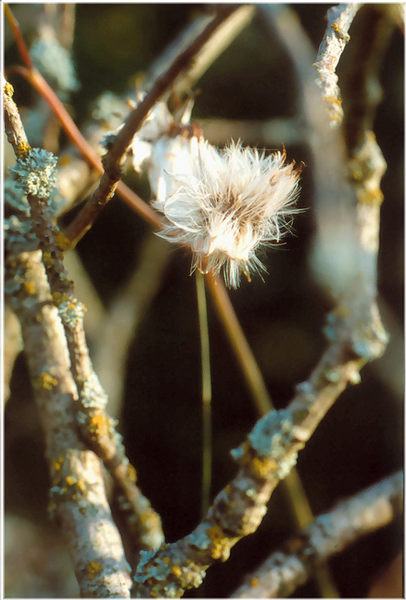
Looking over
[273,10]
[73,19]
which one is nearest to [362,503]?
[273,10]

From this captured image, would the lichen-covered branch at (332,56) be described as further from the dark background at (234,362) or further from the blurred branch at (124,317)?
the blurred branch at (124,317)

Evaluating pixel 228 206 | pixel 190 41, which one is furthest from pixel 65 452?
pixel 190 41

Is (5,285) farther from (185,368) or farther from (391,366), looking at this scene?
(391,366)

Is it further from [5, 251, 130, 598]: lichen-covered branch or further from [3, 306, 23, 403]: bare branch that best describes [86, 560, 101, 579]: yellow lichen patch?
[3, 306, 23, 403]: bare branch

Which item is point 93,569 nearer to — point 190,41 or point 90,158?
point 90,158

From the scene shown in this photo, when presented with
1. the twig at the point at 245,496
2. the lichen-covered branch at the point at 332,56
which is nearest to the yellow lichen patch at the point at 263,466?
the twig at the point at 245,496

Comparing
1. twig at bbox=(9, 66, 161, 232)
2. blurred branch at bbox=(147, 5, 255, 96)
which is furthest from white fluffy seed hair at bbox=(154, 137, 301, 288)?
blurred branch at bbox=(147, 5, 255, 96)
